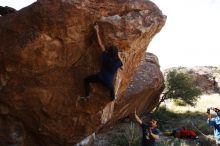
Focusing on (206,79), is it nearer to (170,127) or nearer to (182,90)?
(182,90)

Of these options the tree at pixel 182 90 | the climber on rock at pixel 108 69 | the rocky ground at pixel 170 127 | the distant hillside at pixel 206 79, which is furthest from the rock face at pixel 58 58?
the distant hillside at pixel 206 79

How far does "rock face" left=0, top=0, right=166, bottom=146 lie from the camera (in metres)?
11.5

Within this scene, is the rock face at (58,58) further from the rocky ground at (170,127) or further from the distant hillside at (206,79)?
the distant hillside at (206,79)

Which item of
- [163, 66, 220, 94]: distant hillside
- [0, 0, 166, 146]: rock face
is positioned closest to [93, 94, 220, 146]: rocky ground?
[0, 0, 166, 146]: rock face

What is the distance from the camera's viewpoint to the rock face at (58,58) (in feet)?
37.8

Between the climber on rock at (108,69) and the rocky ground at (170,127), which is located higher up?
the climber on rock at (108,69)

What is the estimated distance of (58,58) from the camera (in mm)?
11781

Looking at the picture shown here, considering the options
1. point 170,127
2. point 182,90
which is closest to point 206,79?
point 182,90

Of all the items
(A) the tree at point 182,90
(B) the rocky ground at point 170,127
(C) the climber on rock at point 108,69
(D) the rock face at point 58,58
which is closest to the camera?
(C) the climber on rock at point 108,69

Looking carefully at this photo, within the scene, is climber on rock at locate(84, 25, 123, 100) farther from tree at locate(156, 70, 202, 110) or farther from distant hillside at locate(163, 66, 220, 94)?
distant hillside at locate(163, 66, 220, 94)

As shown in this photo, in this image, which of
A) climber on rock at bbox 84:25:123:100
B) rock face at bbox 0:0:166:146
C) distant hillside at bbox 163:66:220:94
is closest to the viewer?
climber on rock at bbox 84:25:123:100

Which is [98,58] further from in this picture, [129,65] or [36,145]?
[36,145]

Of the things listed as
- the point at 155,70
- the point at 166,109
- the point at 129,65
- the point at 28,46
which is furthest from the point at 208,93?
the point at 28,46

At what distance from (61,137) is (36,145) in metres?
1.00
